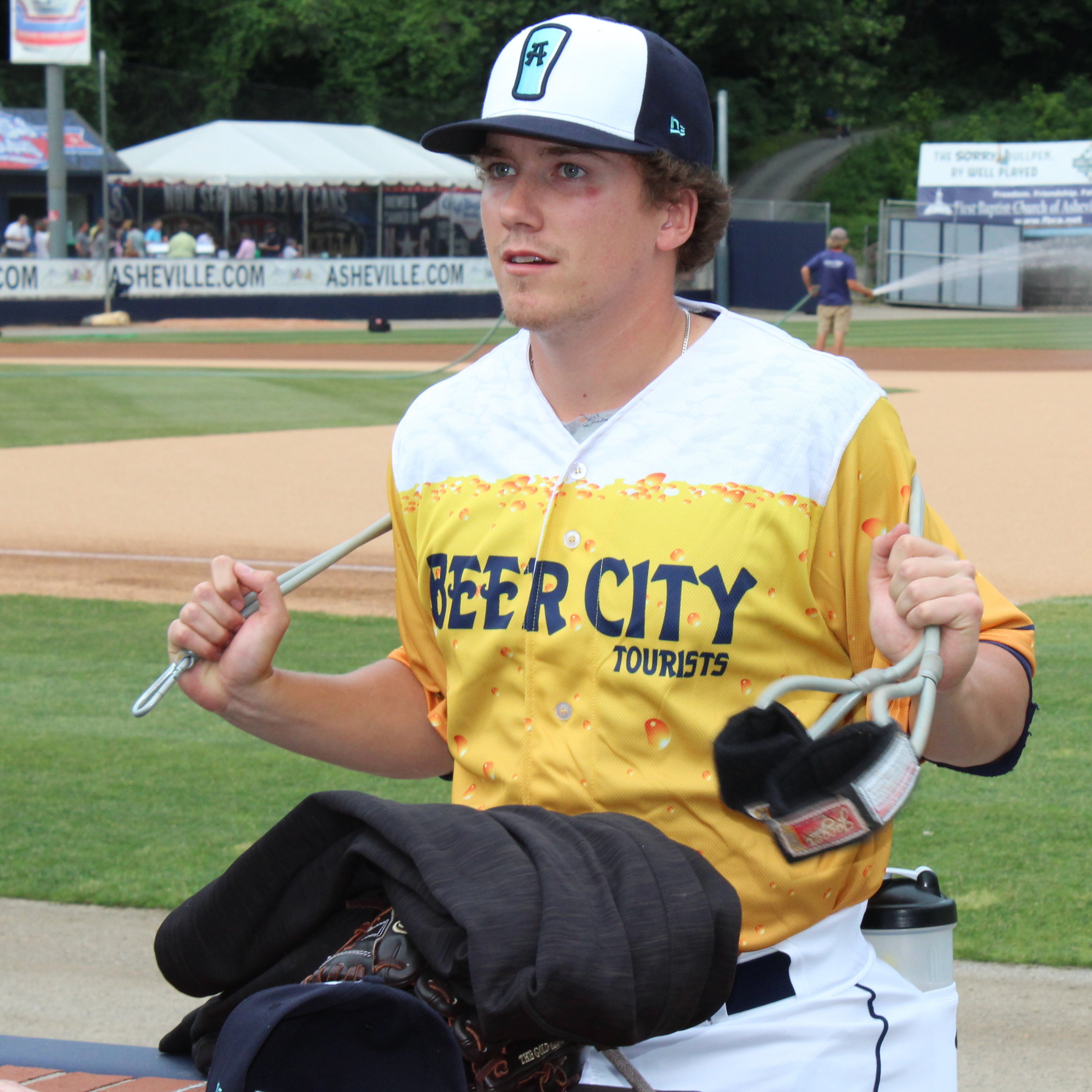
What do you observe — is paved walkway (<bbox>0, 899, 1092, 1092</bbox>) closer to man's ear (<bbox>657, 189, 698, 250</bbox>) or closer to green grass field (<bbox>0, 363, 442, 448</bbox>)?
man's ear (<bbox>657, 189, 698, 250</bbox>)

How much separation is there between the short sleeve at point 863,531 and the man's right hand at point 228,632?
0.78 metres

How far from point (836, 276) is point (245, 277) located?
1627cm

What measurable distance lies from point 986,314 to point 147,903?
3930cm

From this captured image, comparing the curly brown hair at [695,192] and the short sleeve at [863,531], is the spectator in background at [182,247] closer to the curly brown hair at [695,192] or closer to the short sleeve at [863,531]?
the curly brown hair at [695,192]

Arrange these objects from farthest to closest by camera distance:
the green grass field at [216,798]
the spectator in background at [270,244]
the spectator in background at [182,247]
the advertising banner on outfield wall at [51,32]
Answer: the spectator in background at [270,244] → the spectator in background at [182,247] → the advertising banner on outfield wall at [51,32] → the green grass field at [216,798]

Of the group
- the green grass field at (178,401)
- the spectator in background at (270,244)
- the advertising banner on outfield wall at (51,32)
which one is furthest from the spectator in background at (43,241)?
the green grass field at (178,401)

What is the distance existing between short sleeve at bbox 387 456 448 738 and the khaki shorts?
21339mm

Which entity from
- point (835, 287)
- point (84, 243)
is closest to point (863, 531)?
point (835, 287)

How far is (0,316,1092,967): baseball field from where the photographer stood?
508 cm

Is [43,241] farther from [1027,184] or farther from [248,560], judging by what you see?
[248,560]

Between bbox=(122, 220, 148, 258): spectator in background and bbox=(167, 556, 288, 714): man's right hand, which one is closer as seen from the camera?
bbox=(167, 556, 288, 714): man's right hand

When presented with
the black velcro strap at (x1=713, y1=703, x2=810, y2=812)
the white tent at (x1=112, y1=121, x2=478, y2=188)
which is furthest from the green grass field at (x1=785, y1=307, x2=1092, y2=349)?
the black velcro strap at (x1=713, y1=703, x2=810, y2=812)

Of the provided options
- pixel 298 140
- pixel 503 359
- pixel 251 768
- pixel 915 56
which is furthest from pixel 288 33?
pixel 503 359

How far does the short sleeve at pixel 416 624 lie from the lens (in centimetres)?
244
